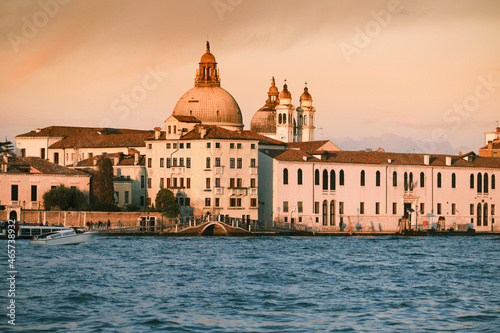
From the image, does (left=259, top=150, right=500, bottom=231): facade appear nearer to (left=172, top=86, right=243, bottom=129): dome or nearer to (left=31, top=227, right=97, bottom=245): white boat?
(left=172, top=86, right=243, bottom=129): dome

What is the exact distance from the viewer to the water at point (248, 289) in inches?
1093

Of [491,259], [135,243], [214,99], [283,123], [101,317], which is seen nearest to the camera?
[101,317]

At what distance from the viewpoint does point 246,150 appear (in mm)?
71938

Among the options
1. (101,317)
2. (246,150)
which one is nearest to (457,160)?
(246,150)

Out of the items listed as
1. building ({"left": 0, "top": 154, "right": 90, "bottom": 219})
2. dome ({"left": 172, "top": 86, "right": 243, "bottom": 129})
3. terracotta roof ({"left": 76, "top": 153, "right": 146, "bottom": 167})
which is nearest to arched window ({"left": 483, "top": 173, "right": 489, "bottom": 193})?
dome ({"left": 172, "top": 86, "right": 243, "bottom": 129})

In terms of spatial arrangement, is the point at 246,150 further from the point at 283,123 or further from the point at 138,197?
the point at 283,123

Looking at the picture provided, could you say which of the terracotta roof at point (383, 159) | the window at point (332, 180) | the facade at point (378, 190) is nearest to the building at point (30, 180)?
the facade at point (378, 190)

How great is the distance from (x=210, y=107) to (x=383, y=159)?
1628cm

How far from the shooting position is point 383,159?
78.2 metres

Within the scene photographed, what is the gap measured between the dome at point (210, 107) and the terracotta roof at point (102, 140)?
12.5 feet

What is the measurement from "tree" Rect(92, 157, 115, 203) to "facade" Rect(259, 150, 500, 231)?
10446 mm

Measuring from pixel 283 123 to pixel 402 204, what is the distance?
1476 inches

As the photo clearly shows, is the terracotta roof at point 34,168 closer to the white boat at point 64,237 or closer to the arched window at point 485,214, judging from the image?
the white boat at point 64,237

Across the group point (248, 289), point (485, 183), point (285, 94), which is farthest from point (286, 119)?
point (248, 289)
